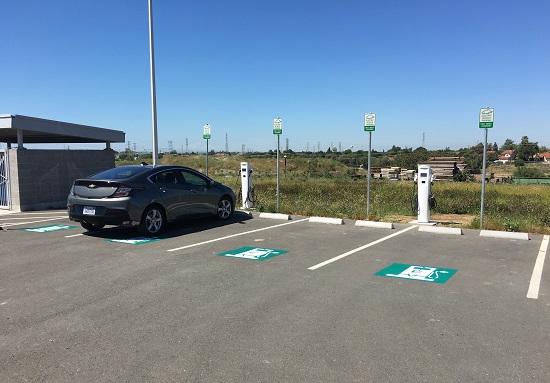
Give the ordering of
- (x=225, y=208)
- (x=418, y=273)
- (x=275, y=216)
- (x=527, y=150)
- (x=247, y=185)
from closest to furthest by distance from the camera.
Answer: (x=418, y=273)
(x=225, y=208)
(x=275, y=216)
(x=247, y=185)
(x=527, y=150)

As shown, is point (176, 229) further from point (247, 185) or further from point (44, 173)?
point (44, 173)

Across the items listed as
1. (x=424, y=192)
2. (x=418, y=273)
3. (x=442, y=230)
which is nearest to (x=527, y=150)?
(x=424, y=192)

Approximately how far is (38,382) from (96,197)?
20.3 feet

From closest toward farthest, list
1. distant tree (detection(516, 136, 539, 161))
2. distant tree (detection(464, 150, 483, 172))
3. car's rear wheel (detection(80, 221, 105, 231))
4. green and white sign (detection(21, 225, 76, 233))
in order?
car's rear wheel (detection(80, 221, 105, 231)), green and white sign (detection(21, 225, 76, 233)), distant tree (detection(464, 150, 483, 172)), distant tree (detection(516, 136, 539, 161))

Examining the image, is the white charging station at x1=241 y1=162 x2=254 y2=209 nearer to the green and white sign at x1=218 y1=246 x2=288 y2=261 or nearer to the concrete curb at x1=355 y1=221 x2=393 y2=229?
the concrete curb at x1=355 y1=221 x2=393 y2=229

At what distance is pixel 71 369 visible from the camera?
3586mm

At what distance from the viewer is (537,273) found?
6648 millimetres

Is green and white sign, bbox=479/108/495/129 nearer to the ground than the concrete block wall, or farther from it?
farther from it

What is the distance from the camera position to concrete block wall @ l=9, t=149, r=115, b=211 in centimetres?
1420

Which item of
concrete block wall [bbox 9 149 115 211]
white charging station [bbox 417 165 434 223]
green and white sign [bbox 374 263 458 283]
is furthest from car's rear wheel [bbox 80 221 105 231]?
white charging station [bbox 417 165 434 223]

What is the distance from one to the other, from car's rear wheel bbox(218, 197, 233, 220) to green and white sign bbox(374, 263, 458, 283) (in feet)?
19.6

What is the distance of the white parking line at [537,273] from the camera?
5641 mm

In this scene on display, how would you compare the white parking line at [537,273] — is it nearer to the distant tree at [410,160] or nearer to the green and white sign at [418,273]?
the green and white sign at [418,273]

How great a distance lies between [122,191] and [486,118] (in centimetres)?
853
